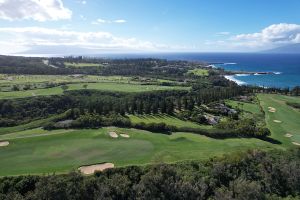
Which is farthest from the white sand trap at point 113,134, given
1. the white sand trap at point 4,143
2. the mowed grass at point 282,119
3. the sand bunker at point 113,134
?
the mowed grass at point 282,119

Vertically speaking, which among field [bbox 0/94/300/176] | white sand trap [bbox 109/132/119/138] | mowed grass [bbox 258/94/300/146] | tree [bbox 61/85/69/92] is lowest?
mowed grass [bbox 258/94/300/146]

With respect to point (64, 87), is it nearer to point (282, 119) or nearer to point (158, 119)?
point (158, 119)

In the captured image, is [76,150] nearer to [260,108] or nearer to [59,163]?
[59,163]

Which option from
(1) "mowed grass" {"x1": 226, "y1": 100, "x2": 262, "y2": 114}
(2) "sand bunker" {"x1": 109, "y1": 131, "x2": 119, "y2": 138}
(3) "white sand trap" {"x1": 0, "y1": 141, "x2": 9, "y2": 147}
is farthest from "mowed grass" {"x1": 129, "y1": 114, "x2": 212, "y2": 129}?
(3) "white sand trap" {"x1": 0, "y1": 141, "x2": 9, "y2": 147}

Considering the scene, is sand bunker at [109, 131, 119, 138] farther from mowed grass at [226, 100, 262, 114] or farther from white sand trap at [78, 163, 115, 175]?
mowed grass at [226, 100, 262, 114]

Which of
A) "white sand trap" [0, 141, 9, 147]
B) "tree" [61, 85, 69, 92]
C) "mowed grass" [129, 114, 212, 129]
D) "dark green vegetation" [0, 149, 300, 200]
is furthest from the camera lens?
"tree" [61, 85, 69, 92]

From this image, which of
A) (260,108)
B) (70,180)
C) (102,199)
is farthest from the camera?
(260,108)

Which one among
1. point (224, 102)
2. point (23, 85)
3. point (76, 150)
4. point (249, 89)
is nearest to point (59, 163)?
point (76, 150)
